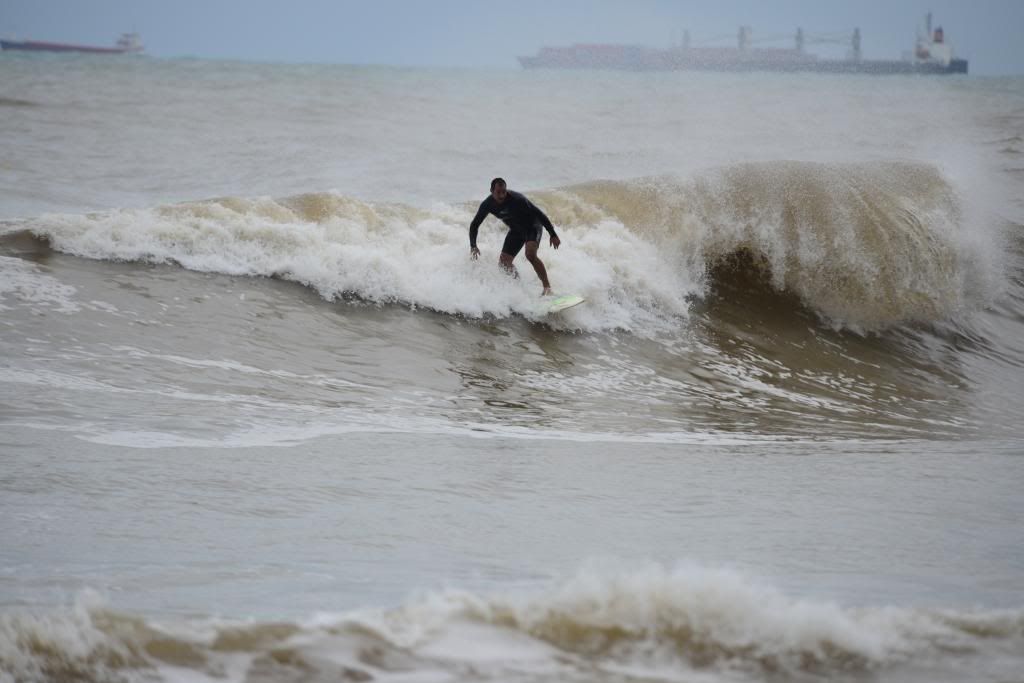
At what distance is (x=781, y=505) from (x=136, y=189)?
17.1 m

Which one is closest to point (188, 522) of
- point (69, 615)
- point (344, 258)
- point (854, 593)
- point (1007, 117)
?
point (69, 615)

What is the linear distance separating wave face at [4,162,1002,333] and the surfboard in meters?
0.18

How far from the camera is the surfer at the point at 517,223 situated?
36.7ft

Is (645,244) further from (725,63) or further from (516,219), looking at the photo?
(725,63)

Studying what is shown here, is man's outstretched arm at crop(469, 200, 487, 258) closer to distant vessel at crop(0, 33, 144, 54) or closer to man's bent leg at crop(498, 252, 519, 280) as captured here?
man's bent leg at crop(498, 252, 519, 280)

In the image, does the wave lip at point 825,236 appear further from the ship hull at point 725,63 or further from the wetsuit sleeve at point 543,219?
the ship hull at point 725,63

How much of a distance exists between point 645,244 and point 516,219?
2727mm

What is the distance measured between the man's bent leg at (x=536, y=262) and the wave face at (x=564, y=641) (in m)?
7.82

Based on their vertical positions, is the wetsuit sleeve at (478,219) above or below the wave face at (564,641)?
above

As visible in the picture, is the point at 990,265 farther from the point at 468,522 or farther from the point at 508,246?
the point at 468,522

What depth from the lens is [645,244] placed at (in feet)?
44.2

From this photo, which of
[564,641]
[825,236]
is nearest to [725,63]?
[825,236]

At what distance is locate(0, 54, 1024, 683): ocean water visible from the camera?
3453 mm

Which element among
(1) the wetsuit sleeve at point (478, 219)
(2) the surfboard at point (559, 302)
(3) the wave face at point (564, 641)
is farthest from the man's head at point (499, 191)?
(3) the wave face at point (564, 641)
